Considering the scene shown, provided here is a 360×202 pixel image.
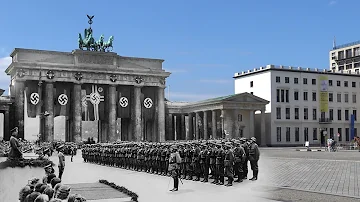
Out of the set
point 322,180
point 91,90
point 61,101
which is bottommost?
point 322,180

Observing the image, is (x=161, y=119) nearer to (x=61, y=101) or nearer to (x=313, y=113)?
(x=61, y=101)

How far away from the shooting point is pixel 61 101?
2586 inches

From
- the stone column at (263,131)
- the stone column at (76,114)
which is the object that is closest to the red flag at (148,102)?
the stone column at (76,114)

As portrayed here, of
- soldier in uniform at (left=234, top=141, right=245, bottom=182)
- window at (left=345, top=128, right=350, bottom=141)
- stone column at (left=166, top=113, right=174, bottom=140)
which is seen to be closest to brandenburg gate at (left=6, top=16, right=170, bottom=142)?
stone column at (left=166, top=113, right=174, bottom=140)

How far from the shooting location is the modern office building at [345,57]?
3762 inches

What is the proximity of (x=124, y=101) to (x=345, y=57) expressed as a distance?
Result: 180ft

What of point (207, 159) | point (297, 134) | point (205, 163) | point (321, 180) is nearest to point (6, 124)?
point (297, 134)

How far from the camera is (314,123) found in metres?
75.2

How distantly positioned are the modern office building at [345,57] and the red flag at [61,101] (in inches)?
2407

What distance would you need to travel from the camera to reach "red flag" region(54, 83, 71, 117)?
216ft

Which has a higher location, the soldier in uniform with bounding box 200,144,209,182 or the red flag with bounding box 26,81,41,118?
the red flag with bounding box 26,81,41,118

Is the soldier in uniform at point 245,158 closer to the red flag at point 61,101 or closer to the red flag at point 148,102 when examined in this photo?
the red flag at point 61,101

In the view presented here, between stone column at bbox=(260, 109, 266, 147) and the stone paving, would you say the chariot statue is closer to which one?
stone column at bbox=(260, 109, 266, 147)

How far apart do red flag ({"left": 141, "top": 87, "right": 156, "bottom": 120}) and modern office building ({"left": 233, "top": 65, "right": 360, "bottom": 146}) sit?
633 inches
